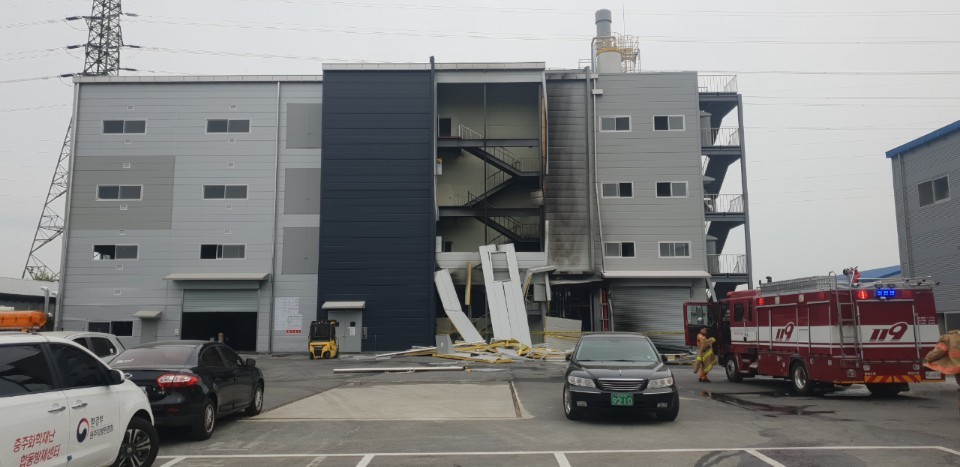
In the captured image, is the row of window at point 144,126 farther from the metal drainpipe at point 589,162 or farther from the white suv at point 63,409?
the white suv at point 63,409

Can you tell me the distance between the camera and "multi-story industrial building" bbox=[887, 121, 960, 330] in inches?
966

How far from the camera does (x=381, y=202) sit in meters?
36.1

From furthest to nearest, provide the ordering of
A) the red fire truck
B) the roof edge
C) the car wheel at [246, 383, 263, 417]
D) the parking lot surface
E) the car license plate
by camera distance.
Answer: the roof edge < the red fire truck < the car wheel at [246, 383, 263, 417] < the car license plate < the parking lot surface

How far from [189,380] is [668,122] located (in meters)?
33.6

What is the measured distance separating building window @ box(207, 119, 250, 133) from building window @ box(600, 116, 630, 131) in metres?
19.9

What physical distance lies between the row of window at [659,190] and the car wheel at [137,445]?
107ft

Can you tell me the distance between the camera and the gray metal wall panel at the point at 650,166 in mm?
37844

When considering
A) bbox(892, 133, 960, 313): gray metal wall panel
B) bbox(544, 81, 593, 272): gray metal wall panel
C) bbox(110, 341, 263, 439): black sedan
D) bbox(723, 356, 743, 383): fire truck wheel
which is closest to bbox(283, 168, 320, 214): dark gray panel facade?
bbox(544, 81, 593, 272): gray metal wall panel

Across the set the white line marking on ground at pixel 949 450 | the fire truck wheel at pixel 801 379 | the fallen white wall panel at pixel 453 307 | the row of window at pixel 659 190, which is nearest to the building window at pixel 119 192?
the fallen white wall panel at pixel 453 307

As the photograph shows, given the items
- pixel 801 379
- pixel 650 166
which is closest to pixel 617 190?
pixel 650 166

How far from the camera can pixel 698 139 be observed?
3859 cm

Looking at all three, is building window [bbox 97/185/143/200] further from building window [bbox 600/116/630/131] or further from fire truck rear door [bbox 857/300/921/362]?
fire truck rear door [bbox 857/300/921/362]

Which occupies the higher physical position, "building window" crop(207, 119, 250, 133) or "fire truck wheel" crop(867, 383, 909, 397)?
"building window" crop(207, 119, 250, 133)

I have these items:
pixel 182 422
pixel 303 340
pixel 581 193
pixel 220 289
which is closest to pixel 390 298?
pixel 303 340
